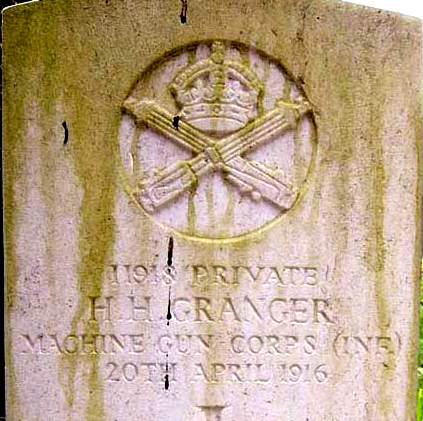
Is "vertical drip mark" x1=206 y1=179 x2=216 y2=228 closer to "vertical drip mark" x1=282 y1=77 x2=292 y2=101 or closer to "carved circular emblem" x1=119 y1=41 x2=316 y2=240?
"carved circular emblem" x1=119 y1=41 x2=316 y2=240

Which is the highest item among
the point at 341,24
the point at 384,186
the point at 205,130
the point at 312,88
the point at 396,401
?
the point at 341,24

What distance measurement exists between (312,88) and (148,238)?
69 centimetres

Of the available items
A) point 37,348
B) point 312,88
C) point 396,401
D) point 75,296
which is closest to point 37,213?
point 75,296

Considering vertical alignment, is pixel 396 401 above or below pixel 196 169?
below

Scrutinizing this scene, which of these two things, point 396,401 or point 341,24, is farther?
point 396,401

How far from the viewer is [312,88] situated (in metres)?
1.92

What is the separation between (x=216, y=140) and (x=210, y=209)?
0.22 meters

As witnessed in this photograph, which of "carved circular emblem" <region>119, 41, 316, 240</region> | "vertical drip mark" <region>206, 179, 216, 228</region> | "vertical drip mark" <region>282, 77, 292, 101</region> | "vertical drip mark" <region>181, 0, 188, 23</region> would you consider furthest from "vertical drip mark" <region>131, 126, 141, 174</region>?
"vertical drip mark" <region>282, 77, 292, 101</region>

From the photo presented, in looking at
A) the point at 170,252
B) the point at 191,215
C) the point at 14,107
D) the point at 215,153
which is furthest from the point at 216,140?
the point at 14,107

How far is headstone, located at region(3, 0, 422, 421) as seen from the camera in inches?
73.8

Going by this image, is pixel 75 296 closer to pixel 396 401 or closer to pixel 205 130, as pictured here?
pixel 205 130

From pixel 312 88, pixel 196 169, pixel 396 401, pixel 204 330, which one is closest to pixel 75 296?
pixel 204 330

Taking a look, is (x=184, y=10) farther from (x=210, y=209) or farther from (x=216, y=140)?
(x=210, y=209)

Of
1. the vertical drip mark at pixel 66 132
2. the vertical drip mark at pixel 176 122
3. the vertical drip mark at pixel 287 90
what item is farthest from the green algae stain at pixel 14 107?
the vertical drip mark at pixel 287 90
